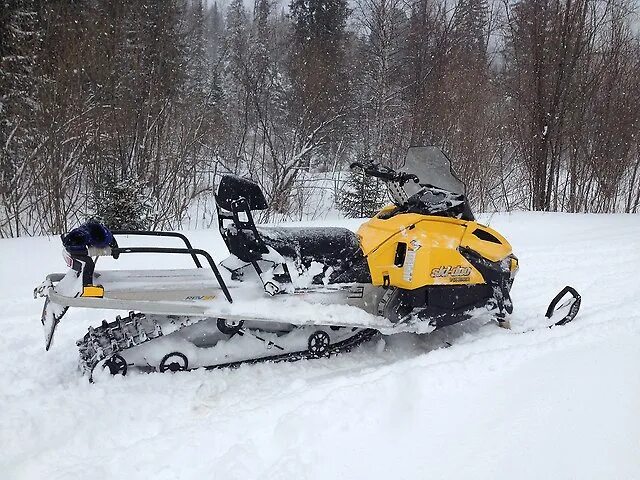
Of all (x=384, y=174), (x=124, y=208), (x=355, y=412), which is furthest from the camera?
(x=124, y=208)

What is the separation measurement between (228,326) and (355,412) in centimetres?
115

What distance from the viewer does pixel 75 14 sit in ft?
32.6

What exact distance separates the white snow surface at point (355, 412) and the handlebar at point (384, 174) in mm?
1214

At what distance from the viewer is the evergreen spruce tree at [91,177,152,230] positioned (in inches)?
348

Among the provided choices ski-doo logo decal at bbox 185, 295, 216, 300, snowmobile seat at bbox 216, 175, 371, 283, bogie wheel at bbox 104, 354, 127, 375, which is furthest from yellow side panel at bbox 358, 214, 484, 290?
bogie wheel at bbox 104, 354, 127, 375

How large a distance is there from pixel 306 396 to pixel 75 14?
10.3 metres

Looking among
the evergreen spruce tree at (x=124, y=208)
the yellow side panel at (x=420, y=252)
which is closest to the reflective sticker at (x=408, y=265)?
the yellow side panel at (x=420, y=252)

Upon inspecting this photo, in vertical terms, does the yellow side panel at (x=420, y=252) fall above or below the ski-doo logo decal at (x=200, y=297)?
above

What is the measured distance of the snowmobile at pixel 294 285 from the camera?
289 cm

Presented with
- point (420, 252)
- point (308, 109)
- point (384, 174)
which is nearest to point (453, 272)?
point (420, 252)

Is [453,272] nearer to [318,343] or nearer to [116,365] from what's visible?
[318,343]

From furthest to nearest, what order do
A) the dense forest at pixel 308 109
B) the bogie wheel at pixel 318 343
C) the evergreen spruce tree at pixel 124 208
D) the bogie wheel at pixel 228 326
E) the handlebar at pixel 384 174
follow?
the dense forest at pixel 308 109
the evergreen spruce tree at pixel 124 208
the handlebar at pixel 384 174
the bogie wheel at pixel 318 343
the bogie wheel at pixel 228 326

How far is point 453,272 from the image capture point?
11.5 feet

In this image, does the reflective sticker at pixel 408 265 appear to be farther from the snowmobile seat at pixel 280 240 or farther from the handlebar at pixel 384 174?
the handlebar at pixel 384 174
